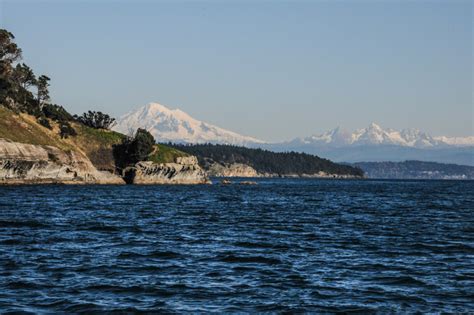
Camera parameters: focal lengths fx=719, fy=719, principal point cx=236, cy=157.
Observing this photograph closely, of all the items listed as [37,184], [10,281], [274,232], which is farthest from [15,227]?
[37,184]

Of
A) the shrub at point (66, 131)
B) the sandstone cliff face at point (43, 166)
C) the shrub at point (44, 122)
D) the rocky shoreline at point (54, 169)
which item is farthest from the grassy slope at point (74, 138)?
the sandstone cliff face at point (43, 166)

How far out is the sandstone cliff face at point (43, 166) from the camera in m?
130

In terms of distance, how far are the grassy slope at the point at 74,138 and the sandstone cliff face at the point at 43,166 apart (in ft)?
12.3

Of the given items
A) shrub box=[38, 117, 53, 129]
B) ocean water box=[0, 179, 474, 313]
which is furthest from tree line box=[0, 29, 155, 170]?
ocean water box=[0, 179, 474, 313]

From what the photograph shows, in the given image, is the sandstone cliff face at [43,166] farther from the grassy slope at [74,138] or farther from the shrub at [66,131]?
the shrub at [66,131]

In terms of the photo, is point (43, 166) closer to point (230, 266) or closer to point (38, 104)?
point (38, 104)

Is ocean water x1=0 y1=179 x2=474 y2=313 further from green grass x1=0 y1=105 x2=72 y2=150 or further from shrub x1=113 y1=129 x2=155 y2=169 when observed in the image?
shrub x1=113 y1=129 x2=155 y2=169

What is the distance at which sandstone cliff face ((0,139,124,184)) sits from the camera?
426 ft

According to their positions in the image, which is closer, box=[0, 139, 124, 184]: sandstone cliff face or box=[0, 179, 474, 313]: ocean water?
box=[0, 179, 474, 313]: ocean water

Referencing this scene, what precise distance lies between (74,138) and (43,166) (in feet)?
120

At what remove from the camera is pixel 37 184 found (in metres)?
140

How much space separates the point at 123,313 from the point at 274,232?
28.6 meters

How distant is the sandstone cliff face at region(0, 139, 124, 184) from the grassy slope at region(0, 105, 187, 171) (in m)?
3.76

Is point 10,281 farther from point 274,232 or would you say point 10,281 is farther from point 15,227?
point 274,232
